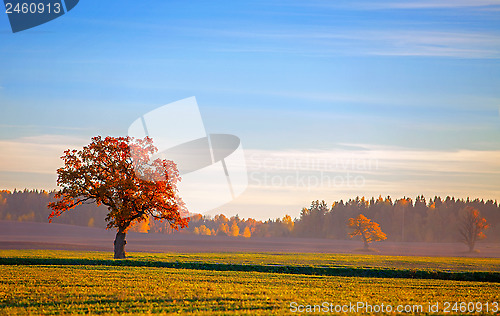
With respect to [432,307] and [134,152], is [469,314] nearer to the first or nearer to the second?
[432,307]

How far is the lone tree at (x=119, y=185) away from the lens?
2373 inches

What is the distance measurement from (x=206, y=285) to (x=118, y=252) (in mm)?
28077

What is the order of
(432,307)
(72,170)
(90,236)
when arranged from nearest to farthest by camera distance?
1. (432,307)
2. (72,170)
3. (90,236)

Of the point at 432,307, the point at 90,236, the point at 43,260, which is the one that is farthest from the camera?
the point at 90,236

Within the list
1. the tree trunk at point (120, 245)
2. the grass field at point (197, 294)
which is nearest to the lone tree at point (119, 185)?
the tree trunk at point (120, 245)

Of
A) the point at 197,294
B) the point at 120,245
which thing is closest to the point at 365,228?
the point at 120,245

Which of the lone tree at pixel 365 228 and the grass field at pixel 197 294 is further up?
the lone tree at pixel 365 228

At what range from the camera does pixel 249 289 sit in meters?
34.7

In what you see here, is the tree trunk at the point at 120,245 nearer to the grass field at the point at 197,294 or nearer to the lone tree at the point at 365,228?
the grass field at the point at 197,294

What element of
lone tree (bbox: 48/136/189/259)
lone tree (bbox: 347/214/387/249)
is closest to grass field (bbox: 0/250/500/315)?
lone tree (bbox: 48/136/189/259)

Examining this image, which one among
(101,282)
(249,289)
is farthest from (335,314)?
(101,282)

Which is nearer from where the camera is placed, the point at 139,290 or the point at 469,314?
the point at 469,314

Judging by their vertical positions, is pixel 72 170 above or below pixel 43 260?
above

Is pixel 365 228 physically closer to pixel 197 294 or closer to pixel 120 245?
pixel 120 245
